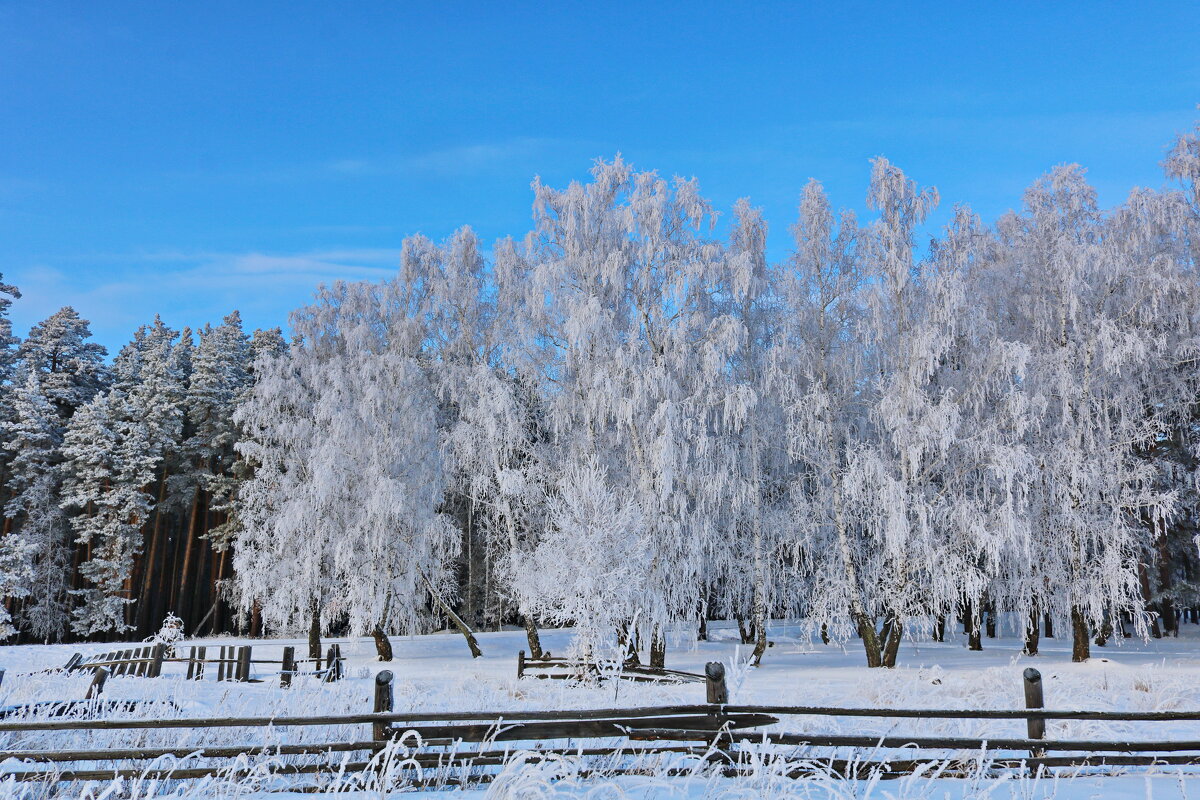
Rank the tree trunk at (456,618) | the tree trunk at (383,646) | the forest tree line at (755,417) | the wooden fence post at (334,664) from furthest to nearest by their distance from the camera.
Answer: the tree trunk at (383,646)
the tree trunk at (456,618)
the forest tree line at (755,417)
the wooden fence post at (334,664)

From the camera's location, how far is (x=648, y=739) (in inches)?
302

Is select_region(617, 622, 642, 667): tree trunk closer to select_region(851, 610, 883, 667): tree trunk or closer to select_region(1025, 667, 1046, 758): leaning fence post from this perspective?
select_region(851, 610, 883, 667): tree trunk

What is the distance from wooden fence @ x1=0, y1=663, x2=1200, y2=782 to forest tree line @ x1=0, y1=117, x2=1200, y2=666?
850 centimetres

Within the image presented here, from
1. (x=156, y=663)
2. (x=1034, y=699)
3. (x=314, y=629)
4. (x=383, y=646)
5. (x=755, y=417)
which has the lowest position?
(x=383, y=646)

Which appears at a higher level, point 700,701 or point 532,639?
point 700,701

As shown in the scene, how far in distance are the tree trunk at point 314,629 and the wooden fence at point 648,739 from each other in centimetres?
1807

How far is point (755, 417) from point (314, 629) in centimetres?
1564

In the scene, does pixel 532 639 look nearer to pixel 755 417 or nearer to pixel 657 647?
pixel 657 647

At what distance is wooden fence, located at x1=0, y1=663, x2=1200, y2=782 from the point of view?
661cm

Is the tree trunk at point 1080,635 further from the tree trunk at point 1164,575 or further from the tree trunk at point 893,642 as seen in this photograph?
the tree trunk at point 1164,575

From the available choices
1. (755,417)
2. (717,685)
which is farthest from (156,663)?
(755,417)

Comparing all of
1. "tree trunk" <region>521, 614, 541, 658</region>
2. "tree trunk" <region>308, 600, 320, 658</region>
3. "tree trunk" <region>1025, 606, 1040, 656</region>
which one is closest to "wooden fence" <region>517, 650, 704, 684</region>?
"tree trunk" <region>521, 614, 541, 658</region>

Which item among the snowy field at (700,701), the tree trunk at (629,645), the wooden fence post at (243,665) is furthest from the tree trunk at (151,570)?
the tree trunk at (629,645)

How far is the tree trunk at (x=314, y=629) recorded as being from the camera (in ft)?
81.0
